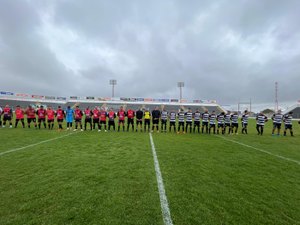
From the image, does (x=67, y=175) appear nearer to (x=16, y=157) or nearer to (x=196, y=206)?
(x=16, y=157)

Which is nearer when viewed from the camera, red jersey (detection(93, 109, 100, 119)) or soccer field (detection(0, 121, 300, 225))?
soccer field (detection(0, 121, 300, 225))

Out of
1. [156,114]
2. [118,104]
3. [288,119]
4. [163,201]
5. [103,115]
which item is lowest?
[163,201]

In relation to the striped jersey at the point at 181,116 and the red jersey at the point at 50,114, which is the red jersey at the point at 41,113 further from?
the striped jersey at the point at 181,116

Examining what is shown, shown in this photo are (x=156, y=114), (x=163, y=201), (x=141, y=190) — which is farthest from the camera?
(x=156, y=114)

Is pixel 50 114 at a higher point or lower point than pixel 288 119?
higher

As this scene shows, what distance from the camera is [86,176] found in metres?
4.52

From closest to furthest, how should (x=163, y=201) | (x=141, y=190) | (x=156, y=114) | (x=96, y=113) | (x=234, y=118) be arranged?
(x=163, y=201) < (x=141, y=190) < (x=156, y=114) < (x=96, y=113) < (x=234, y=118)

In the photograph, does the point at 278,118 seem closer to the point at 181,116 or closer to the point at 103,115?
the point at 181,116

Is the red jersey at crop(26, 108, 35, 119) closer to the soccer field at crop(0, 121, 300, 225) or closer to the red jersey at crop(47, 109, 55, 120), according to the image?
the red jersey at crop(47, 109, 55, 120)

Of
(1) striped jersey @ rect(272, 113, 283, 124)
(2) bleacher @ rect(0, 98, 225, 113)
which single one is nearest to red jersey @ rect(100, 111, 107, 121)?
(1) striped jersey @ rect(272, 113, 283, 124)

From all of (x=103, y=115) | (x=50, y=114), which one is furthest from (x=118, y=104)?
(x=103, y=115)

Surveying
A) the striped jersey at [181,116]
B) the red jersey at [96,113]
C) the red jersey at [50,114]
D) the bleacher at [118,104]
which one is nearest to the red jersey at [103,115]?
the red jersey at [96,113]

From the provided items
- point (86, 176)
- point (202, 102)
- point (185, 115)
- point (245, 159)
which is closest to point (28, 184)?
point (86, 176)

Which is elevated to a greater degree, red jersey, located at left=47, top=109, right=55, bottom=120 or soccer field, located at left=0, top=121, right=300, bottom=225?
red jersey, located at left=47, top=109, right=55, bottom=120
